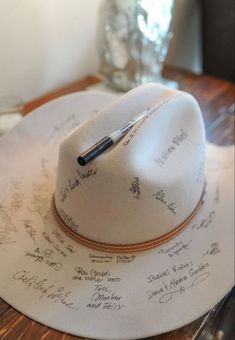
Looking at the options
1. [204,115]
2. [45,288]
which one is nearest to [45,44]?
[204,115]

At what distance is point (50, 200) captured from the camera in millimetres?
575

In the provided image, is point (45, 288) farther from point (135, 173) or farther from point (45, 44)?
point (45, 44)

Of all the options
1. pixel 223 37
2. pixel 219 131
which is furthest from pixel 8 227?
pixel 223 37

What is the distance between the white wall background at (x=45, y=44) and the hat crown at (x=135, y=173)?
0.34m

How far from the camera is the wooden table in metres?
0.43

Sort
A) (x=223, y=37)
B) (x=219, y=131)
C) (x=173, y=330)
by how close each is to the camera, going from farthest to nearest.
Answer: (x=223, y=37) < (x=219, y=131) < (x=173, y=330)

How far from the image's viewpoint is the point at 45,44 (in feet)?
2.69

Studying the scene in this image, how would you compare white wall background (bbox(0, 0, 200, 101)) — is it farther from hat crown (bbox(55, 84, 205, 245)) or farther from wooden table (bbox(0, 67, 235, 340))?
hat crown (bbox(55, 84, 205, 245))

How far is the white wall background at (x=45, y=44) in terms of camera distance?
74 cm

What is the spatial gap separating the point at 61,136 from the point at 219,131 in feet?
1.17

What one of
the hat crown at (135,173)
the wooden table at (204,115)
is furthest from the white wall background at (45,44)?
the hat crown at (135,173)

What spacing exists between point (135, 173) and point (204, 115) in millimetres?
471

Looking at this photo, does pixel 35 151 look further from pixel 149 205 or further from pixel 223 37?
pixel 223 37

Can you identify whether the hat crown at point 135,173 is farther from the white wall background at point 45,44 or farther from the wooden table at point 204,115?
the white wall background at point 45,44
